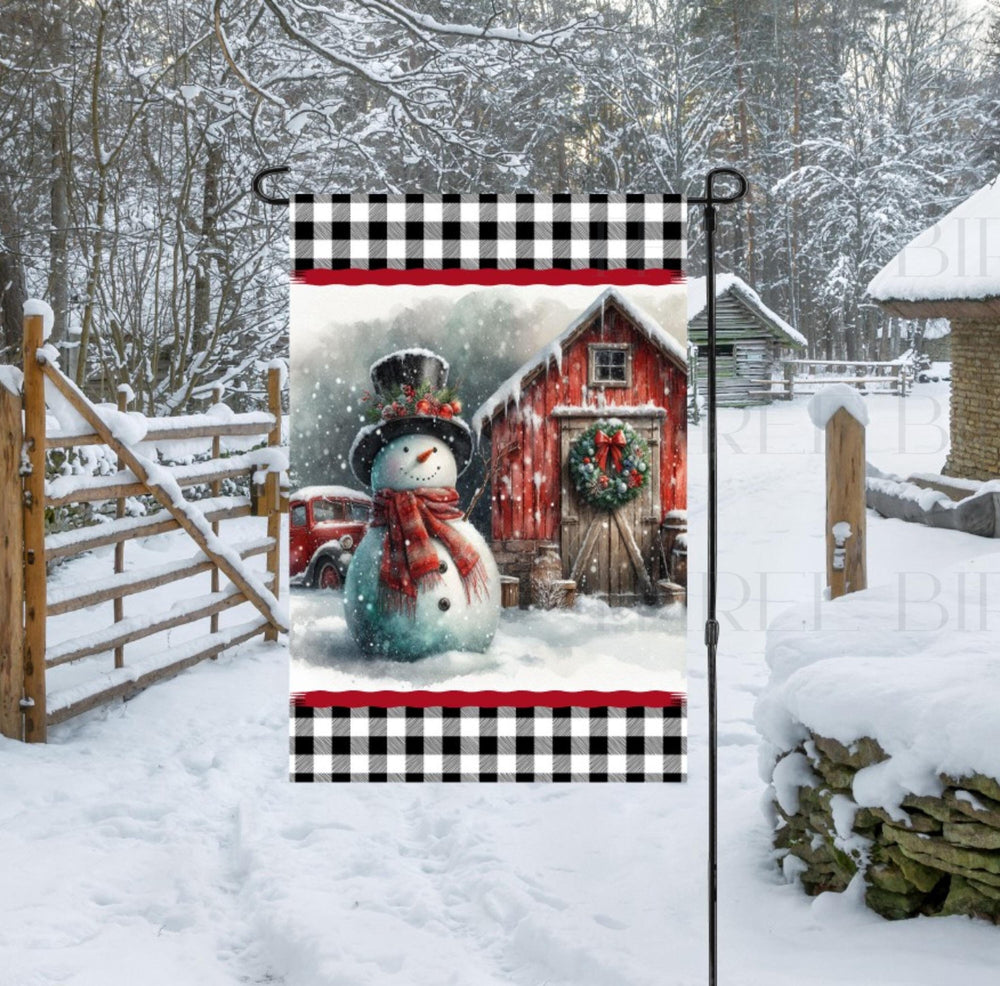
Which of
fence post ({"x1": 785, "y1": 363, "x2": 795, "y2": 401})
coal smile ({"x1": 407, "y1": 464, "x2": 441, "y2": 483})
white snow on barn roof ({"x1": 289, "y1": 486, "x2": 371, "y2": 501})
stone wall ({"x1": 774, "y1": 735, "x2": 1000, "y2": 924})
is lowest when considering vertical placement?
stone wall ({"x1": 774, "y1": 735, "x2": 1000, "y2": 924})

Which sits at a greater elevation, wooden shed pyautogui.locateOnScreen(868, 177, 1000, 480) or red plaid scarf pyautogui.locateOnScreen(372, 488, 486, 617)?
wooden shed pyautogui.locateOnScreen(868, 177, 1000, 480)

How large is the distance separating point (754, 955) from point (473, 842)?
140cm

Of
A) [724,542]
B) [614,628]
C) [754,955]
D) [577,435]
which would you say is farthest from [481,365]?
[724,542]

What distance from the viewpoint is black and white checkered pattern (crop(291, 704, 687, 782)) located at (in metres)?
2.78

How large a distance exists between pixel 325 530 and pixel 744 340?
84.3ft

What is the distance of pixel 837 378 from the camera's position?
28.1 meters

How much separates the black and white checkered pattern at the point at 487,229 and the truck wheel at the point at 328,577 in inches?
26.1

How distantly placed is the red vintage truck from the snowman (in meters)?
0.03

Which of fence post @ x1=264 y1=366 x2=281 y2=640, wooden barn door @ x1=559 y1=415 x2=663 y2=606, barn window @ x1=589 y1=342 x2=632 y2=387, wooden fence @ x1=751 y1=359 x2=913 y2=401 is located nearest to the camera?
barn window @ x1=589 y1=342 x2=632 y2=387

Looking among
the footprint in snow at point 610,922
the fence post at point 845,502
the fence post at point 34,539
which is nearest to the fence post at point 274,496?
the fence post at point 34,539

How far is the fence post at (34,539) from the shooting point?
6.08 m

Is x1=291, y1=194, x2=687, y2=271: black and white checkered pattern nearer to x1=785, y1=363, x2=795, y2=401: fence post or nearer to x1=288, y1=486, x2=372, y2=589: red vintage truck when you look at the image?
x1=288, y1=486, x2=372, y2=589: red vintage truck

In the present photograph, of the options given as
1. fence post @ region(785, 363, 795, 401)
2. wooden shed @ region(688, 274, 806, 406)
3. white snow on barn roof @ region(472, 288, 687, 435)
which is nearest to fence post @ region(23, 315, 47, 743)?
white snow on barn roof @ region(472, 288, 687, 435)

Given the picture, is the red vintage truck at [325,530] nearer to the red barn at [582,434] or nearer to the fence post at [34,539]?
the red barn at [582,434]
